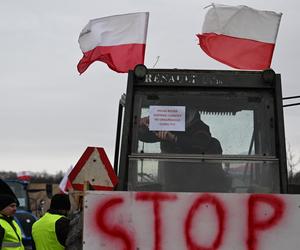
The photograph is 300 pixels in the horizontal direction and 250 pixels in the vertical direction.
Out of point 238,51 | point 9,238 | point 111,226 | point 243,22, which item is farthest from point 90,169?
point 243,22

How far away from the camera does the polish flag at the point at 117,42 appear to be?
6777 millimetres

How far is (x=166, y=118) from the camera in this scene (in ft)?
18.6

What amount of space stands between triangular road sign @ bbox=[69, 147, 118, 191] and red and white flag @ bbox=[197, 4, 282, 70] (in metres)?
1.66

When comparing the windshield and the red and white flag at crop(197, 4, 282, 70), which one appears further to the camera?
the red and white flag at crop(197, 4, 282, 70)

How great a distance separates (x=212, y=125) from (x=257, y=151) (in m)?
0.46

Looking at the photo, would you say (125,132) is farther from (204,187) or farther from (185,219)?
(185,219)

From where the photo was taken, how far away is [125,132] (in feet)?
18.3

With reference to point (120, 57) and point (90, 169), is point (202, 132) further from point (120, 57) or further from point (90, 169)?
point (120, 57)

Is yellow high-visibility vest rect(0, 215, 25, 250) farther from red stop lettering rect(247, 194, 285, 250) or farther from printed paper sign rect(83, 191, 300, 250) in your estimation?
red stop lettering rect(247, 194, 285, 250)

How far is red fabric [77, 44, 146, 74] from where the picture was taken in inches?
265

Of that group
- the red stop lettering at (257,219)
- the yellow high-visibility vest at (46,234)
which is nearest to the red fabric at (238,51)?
the yellow high-visibility vest at (46,234)

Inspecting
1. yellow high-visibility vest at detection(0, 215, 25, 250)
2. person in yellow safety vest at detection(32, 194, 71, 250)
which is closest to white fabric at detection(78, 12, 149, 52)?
person in yellow safety vest at detection(32, 194, 71, 250)

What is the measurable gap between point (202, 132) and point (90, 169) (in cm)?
120

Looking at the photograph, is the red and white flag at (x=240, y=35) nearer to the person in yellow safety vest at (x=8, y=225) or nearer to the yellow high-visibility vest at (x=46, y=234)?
the yellow high-visibility vest at (x=46, y=234)
